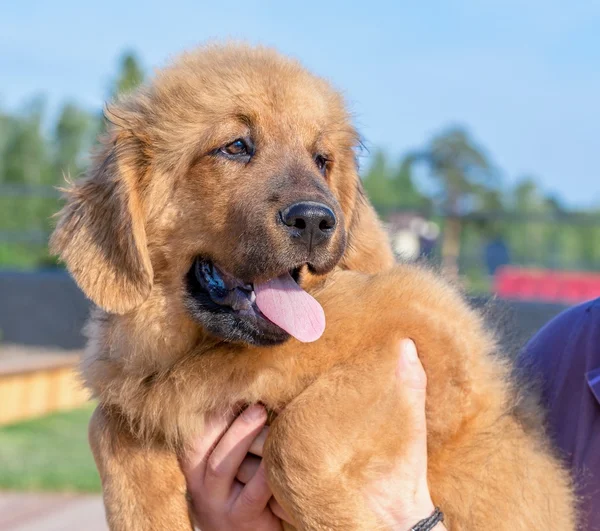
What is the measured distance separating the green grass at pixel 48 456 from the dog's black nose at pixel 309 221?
5034 millimetres

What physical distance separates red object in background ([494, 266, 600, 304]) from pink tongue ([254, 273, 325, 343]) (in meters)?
8.89

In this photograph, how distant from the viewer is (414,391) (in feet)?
8.96

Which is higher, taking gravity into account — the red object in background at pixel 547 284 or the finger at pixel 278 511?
the finger at pixel 278 511

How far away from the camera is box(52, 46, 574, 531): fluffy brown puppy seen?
2699 mm

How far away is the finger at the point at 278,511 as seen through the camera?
279 cm

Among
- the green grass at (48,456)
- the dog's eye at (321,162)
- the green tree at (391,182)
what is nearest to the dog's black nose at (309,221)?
the dog's eye at (321,162)

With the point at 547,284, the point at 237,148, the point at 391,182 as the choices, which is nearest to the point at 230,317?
the point at 237,148

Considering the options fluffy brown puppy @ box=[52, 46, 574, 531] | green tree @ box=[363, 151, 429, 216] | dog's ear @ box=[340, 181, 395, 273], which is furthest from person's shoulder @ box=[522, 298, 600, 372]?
green tree @ box=[363, 151, 429, 216]

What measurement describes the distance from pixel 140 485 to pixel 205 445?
263 millimetres

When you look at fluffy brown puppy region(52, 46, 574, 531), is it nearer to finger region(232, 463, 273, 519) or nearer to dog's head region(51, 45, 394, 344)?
dog's head region(51, 45, 394, 344)

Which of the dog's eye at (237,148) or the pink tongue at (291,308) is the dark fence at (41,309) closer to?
the dog's eye at (237,148)

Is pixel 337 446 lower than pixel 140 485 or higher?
higher

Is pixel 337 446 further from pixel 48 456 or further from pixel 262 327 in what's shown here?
pixel 48 456

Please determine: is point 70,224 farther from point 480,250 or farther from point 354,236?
point 480,250
